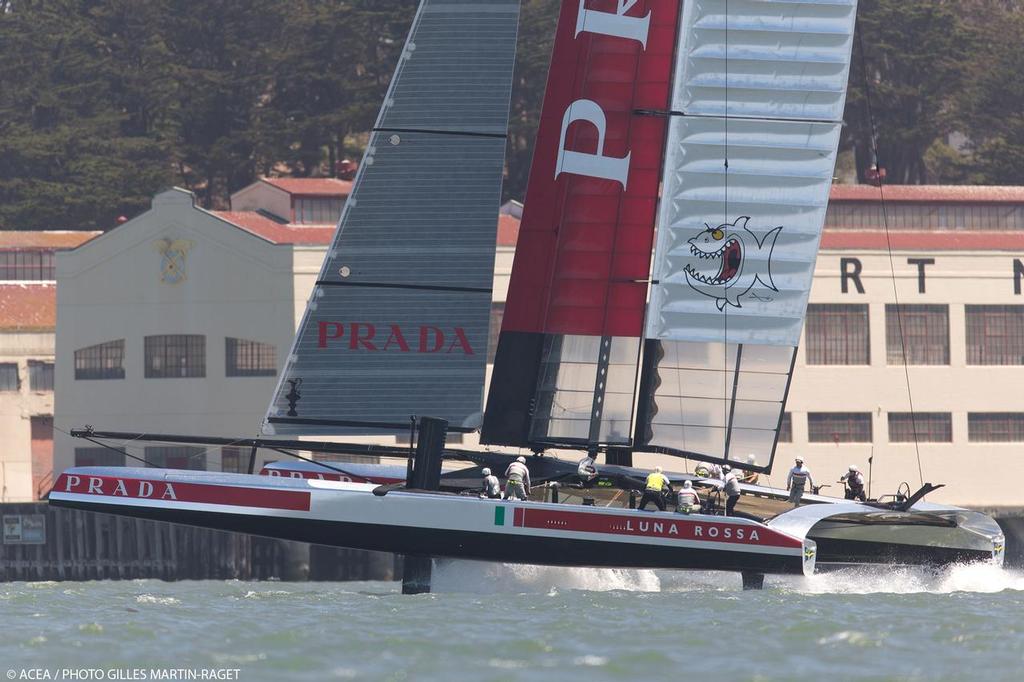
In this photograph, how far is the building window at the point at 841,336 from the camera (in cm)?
4988

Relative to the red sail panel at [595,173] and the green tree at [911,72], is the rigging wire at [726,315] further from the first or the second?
the green tree at [911,72]

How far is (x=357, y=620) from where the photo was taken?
874 inches

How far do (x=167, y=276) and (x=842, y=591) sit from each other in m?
27.0

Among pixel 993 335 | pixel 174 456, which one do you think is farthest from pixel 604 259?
pixel 993 335

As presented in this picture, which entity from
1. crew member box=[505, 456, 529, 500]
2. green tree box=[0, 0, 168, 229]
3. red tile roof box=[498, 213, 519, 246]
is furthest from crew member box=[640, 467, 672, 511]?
green tree box=[0, 0, 168, 229]

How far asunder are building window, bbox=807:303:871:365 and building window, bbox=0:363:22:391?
22409 millimetres

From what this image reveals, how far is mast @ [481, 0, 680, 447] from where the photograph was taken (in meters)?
26.7

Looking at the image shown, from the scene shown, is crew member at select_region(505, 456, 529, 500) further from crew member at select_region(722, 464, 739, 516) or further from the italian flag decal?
crew member at select_region(722, 464, 739, 516)

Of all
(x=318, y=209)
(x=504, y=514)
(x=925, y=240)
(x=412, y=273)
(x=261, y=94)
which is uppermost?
(x=261, y=94)

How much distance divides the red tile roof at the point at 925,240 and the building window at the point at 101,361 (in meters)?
18.9

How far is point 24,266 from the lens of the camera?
57594 millimetres

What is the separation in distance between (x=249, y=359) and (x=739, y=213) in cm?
2397

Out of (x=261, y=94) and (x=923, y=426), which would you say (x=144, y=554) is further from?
(x=261, y=94)

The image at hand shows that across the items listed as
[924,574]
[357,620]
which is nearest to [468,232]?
[357,620]
